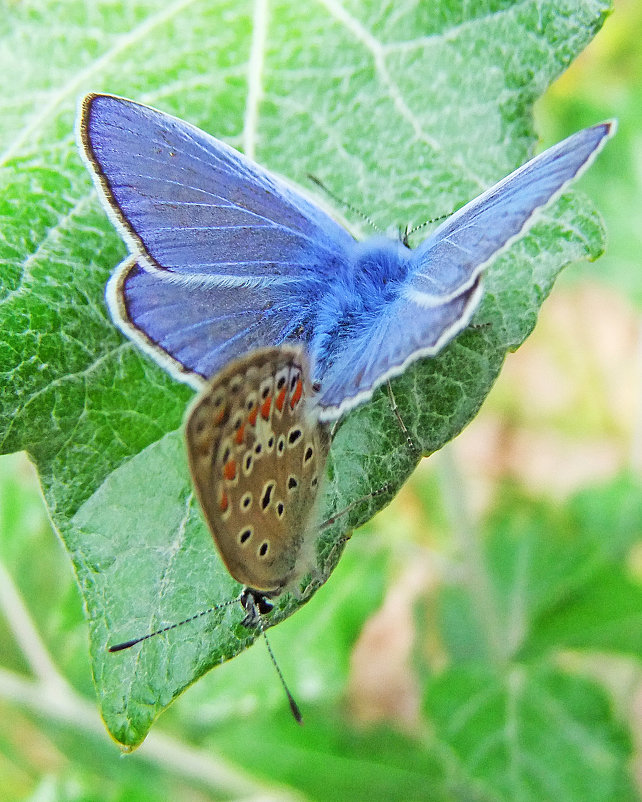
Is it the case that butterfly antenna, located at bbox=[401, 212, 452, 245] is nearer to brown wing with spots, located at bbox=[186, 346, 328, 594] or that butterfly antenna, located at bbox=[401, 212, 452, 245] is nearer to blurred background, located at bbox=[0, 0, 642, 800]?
brown wing with spots, located at bbox=[186, 346, 328, 594]

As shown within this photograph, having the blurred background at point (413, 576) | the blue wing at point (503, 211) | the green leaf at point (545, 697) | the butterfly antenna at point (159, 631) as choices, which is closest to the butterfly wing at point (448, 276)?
the blue wing at point (503, 211)

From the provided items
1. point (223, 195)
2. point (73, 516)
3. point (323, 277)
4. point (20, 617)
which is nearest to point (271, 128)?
point (223, 195)

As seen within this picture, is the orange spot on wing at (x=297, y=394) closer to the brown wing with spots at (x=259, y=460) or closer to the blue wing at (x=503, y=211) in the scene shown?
the brown wing with spots at (x=259, y=460)

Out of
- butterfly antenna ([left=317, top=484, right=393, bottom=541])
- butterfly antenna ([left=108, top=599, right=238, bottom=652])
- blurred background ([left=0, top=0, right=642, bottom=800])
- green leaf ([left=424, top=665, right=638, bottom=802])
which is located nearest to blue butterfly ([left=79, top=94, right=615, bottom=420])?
butterfly antenna ([left=317, top=484, right=393, bottom=541])

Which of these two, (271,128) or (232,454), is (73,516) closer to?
(232,454)

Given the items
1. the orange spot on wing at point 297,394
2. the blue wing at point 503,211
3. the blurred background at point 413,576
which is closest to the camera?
the blue wing at point 503,211

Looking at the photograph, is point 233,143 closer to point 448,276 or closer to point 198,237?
point 198,237

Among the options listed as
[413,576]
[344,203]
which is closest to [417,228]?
[344,203]
